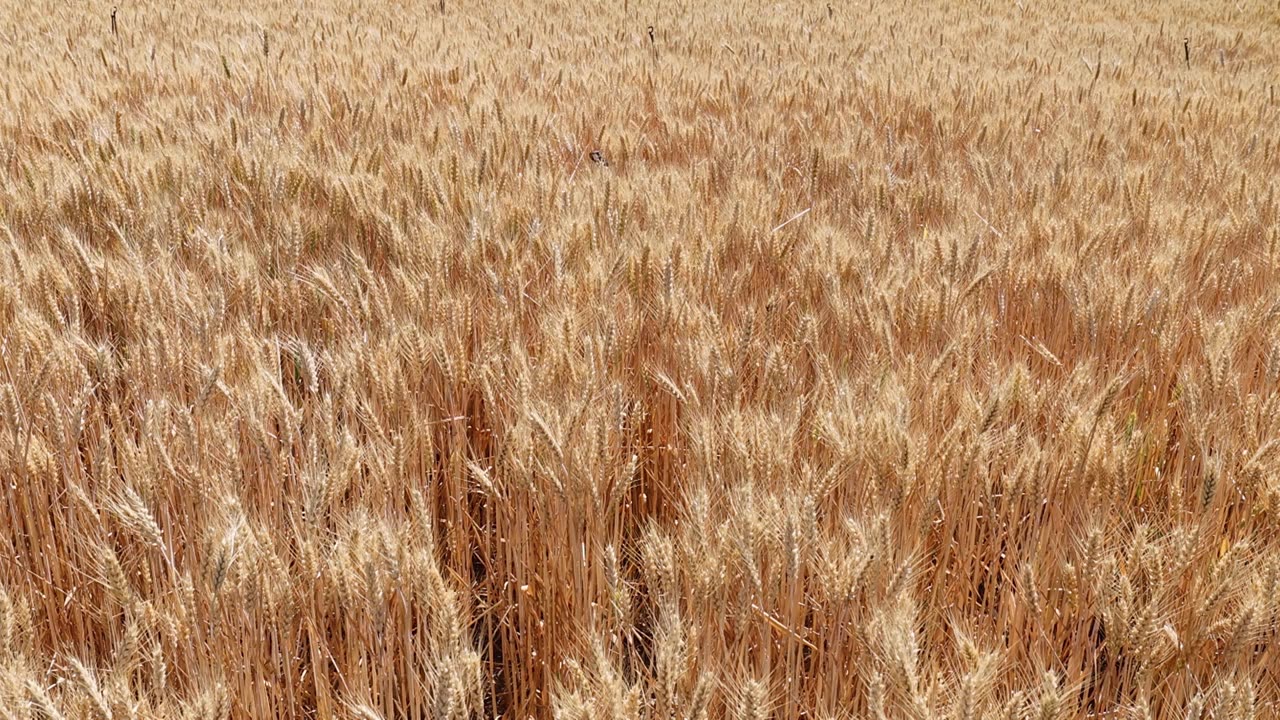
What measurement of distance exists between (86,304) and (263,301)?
1.29 feet

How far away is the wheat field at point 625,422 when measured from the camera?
0.93m

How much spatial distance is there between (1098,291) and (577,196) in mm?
1254

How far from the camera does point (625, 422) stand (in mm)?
1532

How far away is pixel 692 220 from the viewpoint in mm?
2219

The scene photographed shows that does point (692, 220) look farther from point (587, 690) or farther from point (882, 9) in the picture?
point (882, 9)

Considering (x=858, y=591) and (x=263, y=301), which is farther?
(x=263, y=301)

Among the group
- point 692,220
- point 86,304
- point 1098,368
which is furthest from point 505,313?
point 1098,368

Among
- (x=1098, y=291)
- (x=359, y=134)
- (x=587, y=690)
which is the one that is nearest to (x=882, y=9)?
(x=359, y=134)

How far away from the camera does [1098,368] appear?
1640 mm

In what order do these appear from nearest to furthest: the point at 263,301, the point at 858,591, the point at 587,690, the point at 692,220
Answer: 1. the point at 587,690
2. the point at 858,591
3. the point at 263,301
4. the point at 692,220

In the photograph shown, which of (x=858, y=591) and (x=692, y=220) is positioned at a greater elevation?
(x=692, y=220)

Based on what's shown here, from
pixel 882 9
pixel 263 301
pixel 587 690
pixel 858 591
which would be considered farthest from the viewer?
pixel 882 9

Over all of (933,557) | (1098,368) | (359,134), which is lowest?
(933,557)

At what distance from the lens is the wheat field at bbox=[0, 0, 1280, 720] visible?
3.05ft
